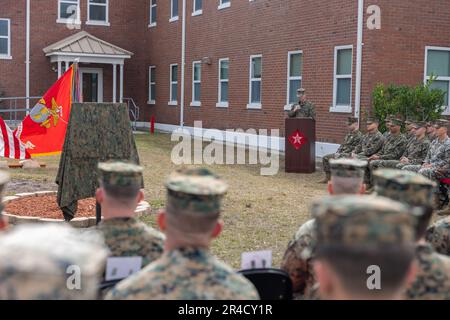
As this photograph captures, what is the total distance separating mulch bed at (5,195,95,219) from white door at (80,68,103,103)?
823 inches

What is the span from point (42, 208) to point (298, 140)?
760 cm

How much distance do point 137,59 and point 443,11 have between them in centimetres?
1698

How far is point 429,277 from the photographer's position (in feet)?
11.0

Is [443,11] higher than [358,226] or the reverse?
higher

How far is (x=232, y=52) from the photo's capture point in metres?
24.0

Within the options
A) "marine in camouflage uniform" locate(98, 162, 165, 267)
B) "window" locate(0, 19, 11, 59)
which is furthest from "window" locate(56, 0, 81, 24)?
"marine in camouflage uniform" locate(98, 162, 165, 267)

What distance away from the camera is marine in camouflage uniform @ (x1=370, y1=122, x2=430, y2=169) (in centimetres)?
1241

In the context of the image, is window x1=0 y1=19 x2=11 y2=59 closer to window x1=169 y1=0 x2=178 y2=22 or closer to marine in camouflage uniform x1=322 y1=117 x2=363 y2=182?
window x1=169 y1=0 x2=178 y2=22

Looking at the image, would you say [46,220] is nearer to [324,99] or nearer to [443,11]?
[324,99]

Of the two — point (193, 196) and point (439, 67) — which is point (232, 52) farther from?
point (193, 196)

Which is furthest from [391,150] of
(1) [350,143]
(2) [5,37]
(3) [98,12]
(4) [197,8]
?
(3) [98,12]

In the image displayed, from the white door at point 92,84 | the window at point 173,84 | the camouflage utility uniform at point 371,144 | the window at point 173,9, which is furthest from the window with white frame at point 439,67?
the white door at point 92,84
